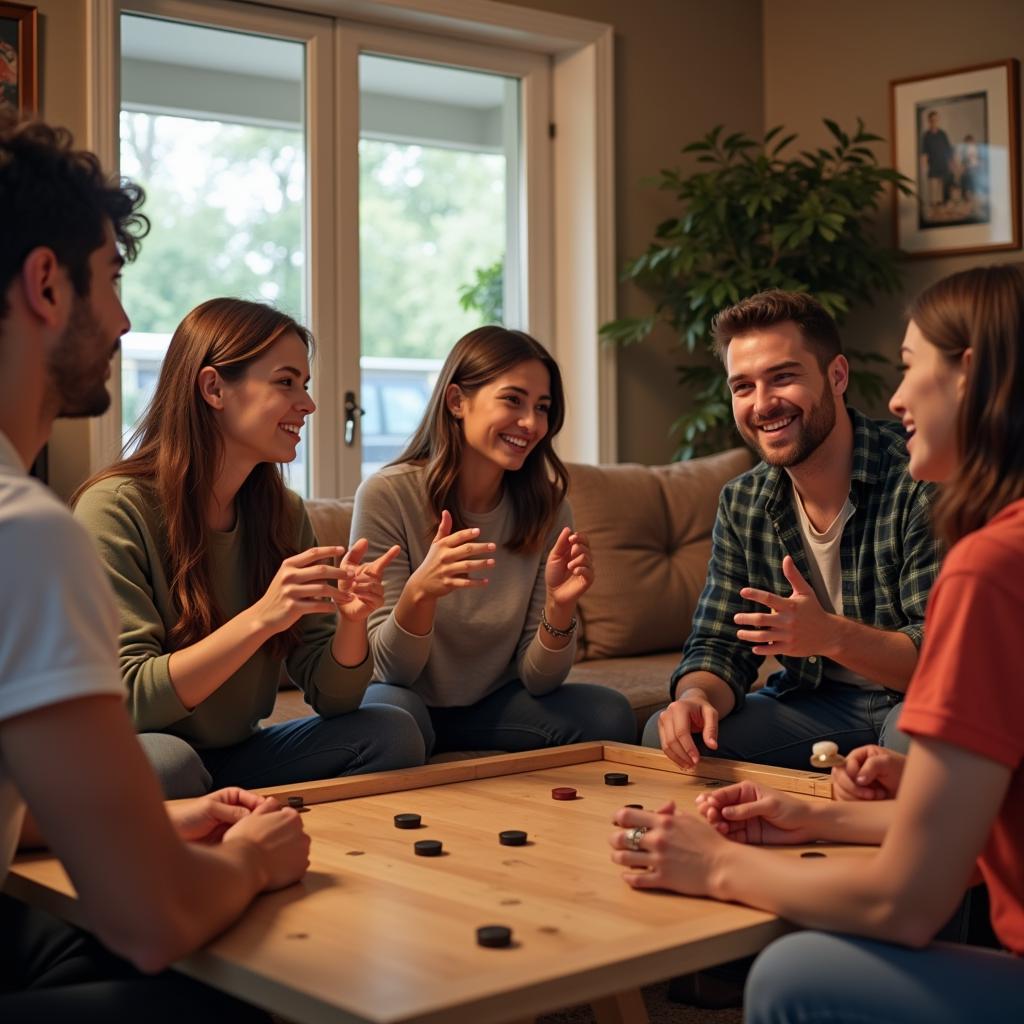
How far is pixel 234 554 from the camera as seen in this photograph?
233 centimetres

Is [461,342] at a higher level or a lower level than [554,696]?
higher

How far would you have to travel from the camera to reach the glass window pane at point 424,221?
459 cm

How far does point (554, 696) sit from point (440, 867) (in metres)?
1.21

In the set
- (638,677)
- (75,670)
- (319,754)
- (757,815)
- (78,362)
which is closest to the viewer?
(75,670)

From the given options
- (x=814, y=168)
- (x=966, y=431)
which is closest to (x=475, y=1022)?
(x=966, y=431)

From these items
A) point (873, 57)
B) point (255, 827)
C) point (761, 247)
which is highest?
point (873, 57)

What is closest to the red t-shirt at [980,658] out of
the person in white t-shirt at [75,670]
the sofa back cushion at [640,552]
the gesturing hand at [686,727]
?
the person in white t-shirt at [75,670]

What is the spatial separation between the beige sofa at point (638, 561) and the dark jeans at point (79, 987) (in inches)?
77.6

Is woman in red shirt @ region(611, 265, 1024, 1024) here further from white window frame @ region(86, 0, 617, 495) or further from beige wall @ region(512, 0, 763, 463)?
beige wall @ region(512, 0, 763, 463)

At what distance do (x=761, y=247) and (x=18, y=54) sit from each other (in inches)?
95.6

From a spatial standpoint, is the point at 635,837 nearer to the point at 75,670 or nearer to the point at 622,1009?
the point at 622,1009

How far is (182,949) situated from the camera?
47.8 inches

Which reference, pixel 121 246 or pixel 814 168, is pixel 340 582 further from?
pixel 814 168

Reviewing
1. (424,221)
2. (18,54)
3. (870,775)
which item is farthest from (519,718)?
→ (424,221)
